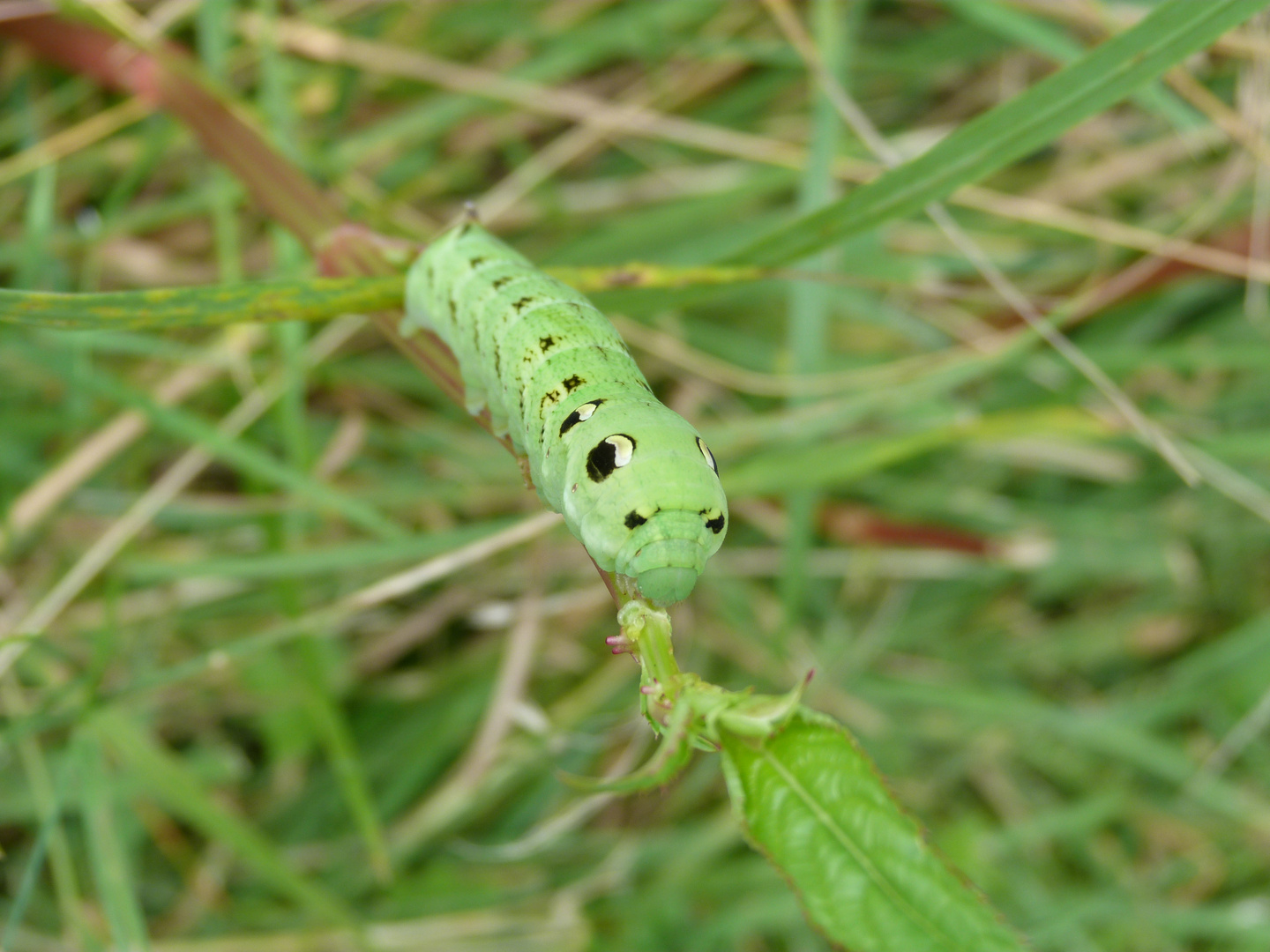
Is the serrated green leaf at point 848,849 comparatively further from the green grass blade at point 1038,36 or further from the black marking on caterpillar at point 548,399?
the green grass blade at point 1038,36

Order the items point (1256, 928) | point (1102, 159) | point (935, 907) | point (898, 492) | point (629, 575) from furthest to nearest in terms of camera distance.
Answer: point (1102, 159)
point (898, 492)
point (1256, 928)
point (629, 575)
point (935, 907)

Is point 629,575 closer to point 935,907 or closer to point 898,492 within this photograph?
point 935,907

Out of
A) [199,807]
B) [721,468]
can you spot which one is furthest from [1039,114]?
[199,807]

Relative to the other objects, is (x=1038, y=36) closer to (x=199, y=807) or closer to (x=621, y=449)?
(x=621, y=449)

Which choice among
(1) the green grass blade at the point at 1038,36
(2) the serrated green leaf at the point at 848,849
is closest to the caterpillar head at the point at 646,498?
(2) the serrated green leaf at the point at 848,849

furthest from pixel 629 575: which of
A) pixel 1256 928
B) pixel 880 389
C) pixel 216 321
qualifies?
pixel 1256 928

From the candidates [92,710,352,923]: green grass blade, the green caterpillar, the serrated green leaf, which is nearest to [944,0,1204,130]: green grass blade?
the green caterpillar

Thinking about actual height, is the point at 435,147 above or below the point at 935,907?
above
